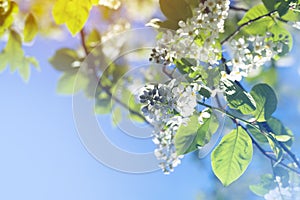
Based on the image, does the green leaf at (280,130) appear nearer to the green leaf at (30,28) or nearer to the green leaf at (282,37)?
the green leaf at (282,37)

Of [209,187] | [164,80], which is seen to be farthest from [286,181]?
[164,80]

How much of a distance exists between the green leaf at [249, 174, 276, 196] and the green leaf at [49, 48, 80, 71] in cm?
39

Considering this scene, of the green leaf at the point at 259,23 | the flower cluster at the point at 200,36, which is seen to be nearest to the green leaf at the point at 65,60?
the flower cluster at the point at 200,36

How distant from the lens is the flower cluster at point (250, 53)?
0.56 meters

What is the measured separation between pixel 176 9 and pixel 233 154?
23cm

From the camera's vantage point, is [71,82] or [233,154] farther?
[71,82]

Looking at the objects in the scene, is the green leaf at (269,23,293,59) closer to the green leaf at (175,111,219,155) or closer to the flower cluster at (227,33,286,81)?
the flower cluster at (227,33,286,81)

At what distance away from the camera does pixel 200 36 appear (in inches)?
22.2

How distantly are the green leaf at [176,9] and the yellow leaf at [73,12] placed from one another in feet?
0.42

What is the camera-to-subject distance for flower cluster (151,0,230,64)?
56 centimetres

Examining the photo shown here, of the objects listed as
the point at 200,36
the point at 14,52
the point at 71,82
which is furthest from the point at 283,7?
the point at 14,52

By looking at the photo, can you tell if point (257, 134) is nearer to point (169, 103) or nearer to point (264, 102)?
point (264, 102)

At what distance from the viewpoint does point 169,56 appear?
56 centimetres

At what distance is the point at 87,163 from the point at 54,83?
6.6 inches
